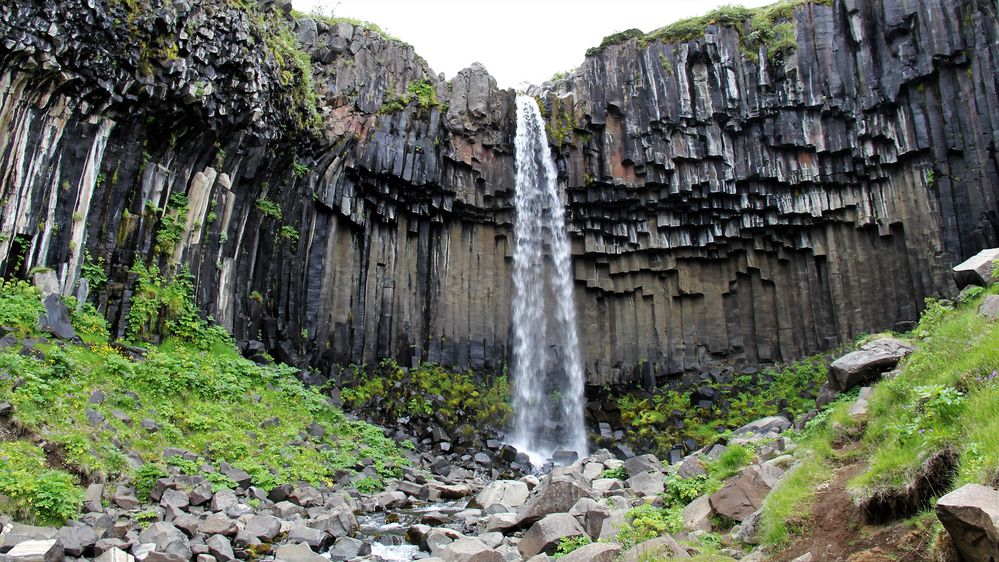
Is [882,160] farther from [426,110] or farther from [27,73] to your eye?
[27,73]

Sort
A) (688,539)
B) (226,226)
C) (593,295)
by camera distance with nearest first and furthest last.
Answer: (688,539) < (226,226) < (593,295)

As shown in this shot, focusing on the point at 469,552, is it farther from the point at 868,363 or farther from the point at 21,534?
the point at 868,363

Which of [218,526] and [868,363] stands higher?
[868,363]

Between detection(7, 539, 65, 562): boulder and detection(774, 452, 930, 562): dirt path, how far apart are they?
698 cm

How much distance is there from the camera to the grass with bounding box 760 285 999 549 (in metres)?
5.07

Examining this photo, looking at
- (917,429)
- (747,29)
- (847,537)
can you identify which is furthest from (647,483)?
(747,29)

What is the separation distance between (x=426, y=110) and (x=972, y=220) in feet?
56.5

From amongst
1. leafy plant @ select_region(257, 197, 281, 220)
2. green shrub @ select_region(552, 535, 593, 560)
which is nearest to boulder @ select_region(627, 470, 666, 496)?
green shrub @ select_region(552, 535, 593, 560)

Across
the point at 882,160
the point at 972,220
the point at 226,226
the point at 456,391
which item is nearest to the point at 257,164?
the point at 226,226

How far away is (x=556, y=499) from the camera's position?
29.9 ft

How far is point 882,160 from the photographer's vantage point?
22.0m

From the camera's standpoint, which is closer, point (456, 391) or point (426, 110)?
point (456, 391)

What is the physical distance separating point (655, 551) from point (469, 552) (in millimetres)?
2517

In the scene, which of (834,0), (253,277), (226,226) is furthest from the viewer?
(834,0)
